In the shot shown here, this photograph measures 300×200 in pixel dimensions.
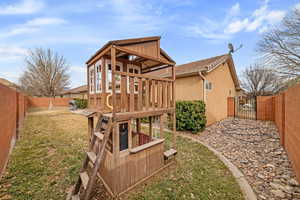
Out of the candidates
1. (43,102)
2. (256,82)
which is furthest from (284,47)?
(43,102)

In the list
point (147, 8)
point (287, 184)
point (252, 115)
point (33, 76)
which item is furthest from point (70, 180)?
point (33, 76)

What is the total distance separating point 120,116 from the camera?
9.50ft

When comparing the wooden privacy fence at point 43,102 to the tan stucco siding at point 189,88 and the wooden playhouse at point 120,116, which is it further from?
the wooden playhouse at point 120,116

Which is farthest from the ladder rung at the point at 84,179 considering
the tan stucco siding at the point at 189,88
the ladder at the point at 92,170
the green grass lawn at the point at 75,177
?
the tan stucco siding at the point at 189,88

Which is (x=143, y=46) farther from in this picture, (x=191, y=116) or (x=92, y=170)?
(x=191, y=116)

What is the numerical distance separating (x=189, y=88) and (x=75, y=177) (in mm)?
8184

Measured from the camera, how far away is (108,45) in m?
2.88

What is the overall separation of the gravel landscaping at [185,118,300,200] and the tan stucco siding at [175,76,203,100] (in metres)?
2.46

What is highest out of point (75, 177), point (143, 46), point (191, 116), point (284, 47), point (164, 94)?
point (284, 47)

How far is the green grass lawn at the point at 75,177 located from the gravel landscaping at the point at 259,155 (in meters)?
0.67

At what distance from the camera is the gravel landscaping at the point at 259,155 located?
10.1 ft

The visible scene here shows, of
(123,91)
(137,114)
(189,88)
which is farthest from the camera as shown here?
(189,88)

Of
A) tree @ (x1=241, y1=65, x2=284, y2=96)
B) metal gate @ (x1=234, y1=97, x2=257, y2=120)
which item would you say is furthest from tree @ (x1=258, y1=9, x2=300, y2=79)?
tree @ (x1=241, y1=65, x2=284, y2=96)

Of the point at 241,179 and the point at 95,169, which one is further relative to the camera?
the point at 241,179
